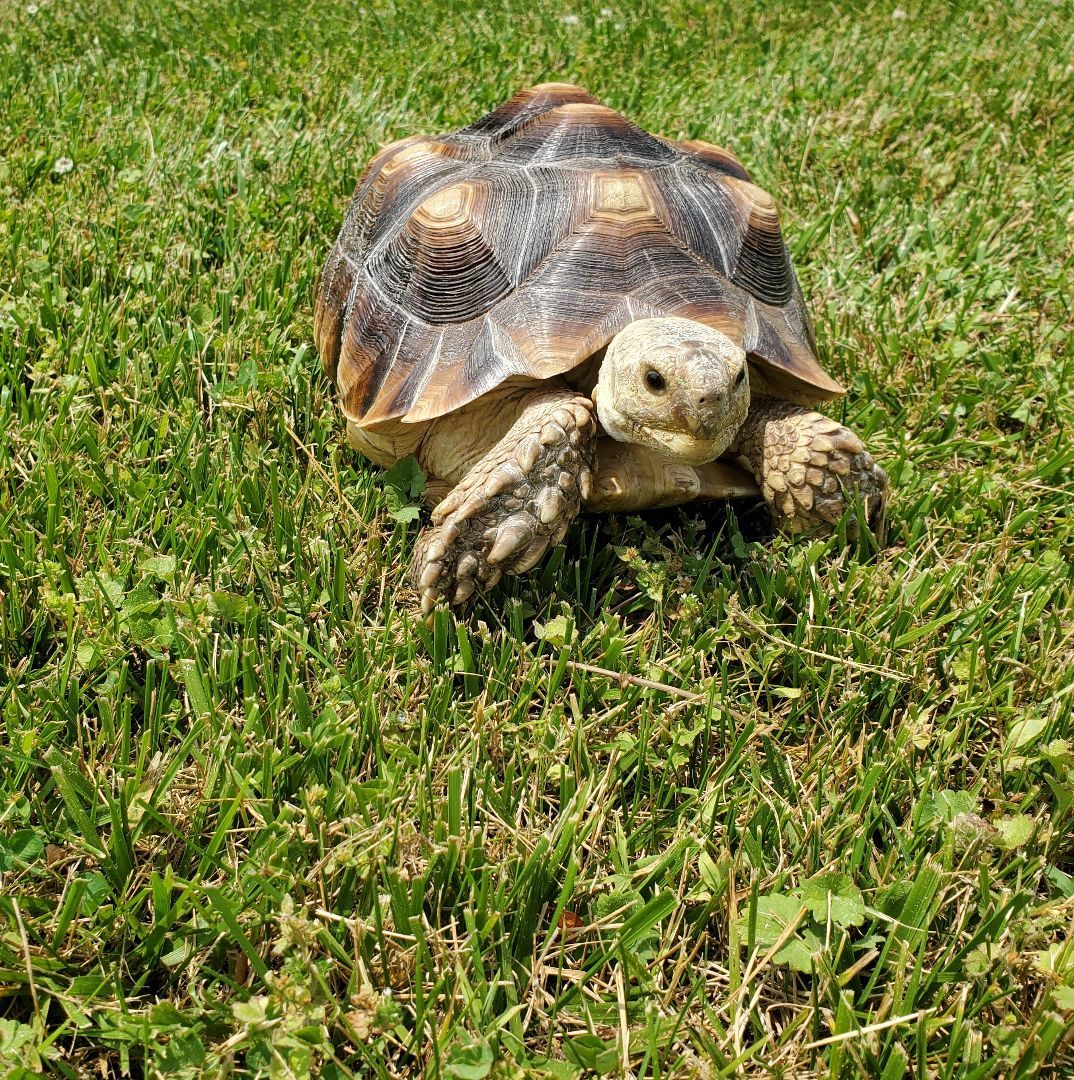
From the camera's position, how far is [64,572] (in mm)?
2133

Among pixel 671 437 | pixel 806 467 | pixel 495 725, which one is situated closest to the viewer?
pixel 495 725

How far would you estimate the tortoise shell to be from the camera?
225cm

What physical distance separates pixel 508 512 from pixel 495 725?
458mm

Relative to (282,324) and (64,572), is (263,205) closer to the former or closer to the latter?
(282,324)

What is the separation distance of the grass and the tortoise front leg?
4.3 inches

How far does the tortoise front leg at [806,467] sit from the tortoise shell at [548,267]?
0.43ft

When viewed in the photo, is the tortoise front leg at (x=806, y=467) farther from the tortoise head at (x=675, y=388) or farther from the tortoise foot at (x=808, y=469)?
the tortoise head at (x=675, y=388)

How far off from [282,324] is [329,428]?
594 mm

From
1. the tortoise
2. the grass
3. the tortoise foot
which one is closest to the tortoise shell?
the tortoise

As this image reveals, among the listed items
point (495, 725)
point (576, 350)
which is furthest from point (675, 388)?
point (495, 725)

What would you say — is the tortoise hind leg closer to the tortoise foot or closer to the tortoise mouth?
the tortoise mouth

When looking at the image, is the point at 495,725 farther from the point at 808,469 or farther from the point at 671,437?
the point at 808,469

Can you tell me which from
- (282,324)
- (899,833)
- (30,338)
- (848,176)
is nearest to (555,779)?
(899,833)

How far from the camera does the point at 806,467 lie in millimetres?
2297
